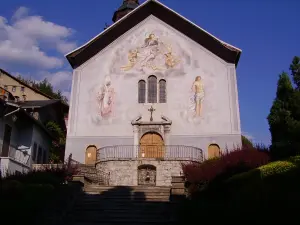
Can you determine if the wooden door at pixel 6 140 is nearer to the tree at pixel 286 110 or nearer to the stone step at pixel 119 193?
the stone step at pixel 119 193

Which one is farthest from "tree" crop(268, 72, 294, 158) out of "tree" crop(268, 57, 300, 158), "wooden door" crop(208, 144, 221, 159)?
"wooden door" crop(208, 144, 221, 159)

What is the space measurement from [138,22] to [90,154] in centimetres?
1066

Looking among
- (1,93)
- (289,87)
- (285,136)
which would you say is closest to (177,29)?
(289,87)

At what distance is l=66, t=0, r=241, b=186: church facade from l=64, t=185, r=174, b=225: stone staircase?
21.3 feet

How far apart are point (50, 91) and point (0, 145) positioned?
31890 millimetres

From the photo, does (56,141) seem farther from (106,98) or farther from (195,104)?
(195,104)

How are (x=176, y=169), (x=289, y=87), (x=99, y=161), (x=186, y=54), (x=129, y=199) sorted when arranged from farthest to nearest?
(x=186, y=54)
(x=289, y=87)
(x=99, y=161)
(x=176, y=169)
(x=129, y=199)

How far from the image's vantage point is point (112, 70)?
27.0 metres

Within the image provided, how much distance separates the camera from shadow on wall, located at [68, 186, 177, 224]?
12.7 meters

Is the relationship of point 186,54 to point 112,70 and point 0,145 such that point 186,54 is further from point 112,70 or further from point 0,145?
point 0,145

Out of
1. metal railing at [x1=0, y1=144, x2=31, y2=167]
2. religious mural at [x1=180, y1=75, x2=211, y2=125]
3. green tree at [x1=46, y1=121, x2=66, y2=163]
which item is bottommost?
metal railing at [x1=0, y1=144, x2=31, y2=167]

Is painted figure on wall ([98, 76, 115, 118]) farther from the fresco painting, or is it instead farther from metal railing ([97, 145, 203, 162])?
metal railing ([97, 145, 203, 162])

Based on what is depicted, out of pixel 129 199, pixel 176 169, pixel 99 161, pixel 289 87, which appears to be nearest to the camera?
pixel 129 199

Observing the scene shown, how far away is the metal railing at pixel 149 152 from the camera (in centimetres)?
2361
